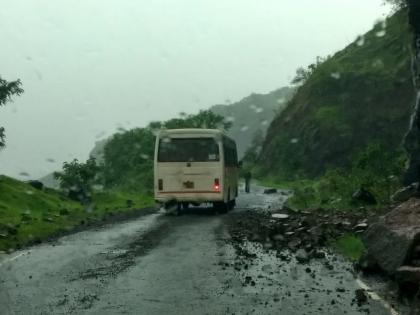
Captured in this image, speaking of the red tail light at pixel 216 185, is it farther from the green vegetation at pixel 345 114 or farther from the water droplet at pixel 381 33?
the water droplet at pixel 381 33

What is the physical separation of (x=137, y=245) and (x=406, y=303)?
768 cm

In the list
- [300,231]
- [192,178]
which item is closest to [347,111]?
[192,178]

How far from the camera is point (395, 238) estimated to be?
1009 centimetres

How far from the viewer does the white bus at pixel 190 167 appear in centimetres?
2442

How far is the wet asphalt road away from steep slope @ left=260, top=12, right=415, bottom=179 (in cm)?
5819

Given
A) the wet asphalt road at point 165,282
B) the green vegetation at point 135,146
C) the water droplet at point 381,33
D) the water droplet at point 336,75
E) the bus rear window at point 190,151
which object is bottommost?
the wet asphalt road at point 165,282

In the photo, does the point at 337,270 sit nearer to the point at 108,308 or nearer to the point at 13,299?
the point at 108,308

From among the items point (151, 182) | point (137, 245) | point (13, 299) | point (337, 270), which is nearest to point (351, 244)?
point (337, 270)

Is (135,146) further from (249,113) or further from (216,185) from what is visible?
(216,185)

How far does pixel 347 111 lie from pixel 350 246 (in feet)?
226

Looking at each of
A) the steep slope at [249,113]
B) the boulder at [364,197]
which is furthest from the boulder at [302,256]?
the steep slope at [249,113]

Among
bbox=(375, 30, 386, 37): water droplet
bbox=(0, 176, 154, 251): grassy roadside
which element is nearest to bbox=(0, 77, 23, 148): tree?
bbox=(0, 176, 154, 251): grassy roadside

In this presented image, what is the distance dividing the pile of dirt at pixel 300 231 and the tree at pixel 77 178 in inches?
842

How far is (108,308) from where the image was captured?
7.83m
